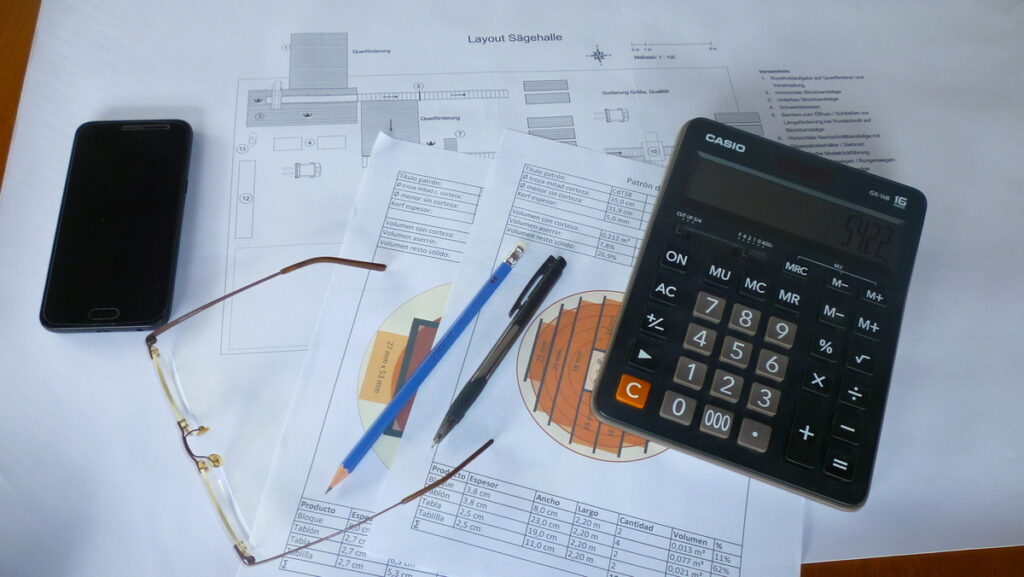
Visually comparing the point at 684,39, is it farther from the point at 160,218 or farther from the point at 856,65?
the point at 160,218

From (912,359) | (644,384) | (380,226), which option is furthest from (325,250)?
(912,359)

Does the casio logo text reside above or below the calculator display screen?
above

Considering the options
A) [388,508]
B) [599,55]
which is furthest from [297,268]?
[599,55]

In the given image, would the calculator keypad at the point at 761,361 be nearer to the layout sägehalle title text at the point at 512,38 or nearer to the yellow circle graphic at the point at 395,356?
the yellow circle graphic at the point at 395,356

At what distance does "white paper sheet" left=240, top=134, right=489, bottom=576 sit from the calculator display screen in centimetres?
19

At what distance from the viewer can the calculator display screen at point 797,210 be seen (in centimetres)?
46

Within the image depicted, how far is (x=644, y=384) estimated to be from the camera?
1.39ft

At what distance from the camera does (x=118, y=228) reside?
51 centimetres

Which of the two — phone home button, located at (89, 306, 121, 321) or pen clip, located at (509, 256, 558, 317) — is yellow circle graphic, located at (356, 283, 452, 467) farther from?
phone home button, located at (89, 306, 121, 321)

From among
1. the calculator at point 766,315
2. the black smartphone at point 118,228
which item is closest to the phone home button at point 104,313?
the black smartphone at point 118,228

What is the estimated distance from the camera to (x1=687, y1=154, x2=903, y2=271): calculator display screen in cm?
46

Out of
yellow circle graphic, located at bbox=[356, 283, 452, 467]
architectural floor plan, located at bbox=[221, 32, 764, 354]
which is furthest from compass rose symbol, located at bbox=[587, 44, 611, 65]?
yellow circle graphic, located at bbox=[356, 283, 452, 467]

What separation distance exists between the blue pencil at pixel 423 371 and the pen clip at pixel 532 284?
0.7 inches

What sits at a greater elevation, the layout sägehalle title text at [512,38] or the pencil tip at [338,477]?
the layout sägehalle title text at [512,38]
